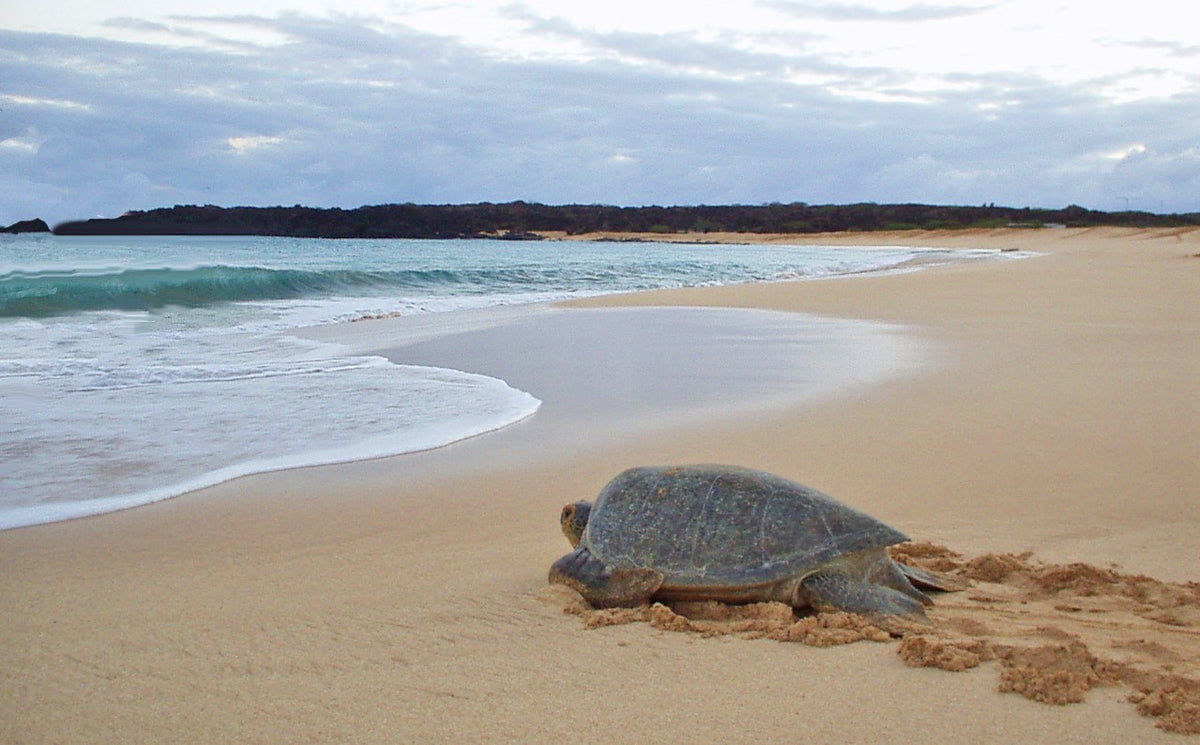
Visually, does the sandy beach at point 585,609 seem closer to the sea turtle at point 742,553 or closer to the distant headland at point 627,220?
the sea turtle at point 742,553

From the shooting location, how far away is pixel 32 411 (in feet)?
26.1

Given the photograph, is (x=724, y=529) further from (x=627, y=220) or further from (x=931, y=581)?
(x=627, y=220)

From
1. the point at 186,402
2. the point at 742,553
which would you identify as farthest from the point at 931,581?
the point at 186,402

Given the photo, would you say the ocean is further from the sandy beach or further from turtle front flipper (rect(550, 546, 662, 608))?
turtle front flipper (rect(550, 546, 662, 608))

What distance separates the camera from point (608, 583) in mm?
3832

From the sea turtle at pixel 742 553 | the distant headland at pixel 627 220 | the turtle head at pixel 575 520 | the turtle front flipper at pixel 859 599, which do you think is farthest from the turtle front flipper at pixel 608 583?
the distant headland at pixel 627 220

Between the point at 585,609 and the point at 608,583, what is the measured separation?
0.48 feet

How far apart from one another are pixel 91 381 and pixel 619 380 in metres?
5.45

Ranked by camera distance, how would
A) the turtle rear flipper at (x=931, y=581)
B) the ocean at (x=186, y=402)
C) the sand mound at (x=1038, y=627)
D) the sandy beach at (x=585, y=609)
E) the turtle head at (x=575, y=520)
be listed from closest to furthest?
1. the sandy beach at (x=585, y=609)
2. the sand mound at (x=1038, y=627)
3. the turtle rear flipper at (x=931, y=581)
4. the turtle head at (x=575, y=520)
5. the ocean at (x=186, y=402)

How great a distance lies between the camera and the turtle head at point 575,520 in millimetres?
4273

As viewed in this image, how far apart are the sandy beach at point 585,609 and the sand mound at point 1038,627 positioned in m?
0.01

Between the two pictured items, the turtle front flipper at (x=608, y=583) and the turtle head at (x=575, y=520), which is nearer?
the turtle front flipper at (x=608, y=583)

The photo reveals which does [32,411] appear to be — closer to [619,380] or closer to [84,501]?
[84,501]

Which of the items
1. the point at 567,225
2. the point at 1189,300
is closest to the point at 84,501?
the point at 1189,300
